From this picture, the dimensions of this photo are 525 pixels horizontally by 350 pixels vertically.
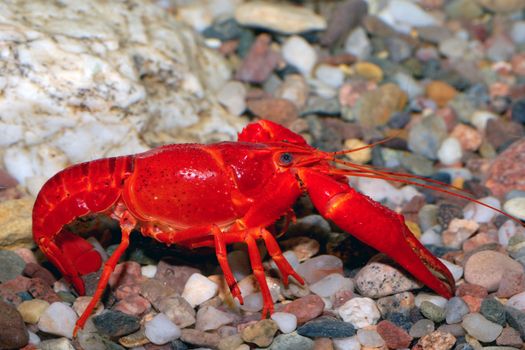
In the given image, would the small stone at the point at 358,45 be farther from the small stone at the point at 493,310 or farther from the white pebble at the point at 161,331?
the white pebble at the point at 161,331

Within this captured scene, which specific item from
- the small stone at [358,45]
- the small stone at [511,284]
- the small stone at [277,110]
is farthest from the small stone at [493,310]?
the small stone at [358,45]

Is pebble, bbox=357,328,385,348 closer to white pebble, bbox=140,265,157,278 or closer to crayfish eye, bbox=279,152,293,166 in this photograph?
crayfish eye, bbox=279,152,293,166

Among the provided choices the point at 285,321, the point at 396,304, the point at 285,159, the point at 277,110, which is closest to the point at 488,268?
the point at 396,304

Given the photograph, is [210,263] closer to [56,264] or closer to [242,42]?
[56,264]

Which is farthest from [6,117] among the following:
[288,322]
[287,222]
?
[288,322]

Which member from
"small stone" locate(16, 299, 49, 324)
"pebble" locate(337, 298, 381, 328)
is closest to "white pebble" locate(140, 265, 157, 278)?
"small stone" locate(16, 299, 49, 324)
